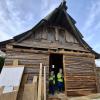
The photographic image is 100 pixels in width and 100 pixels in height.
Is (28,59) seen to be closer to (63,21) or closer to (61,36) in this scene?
(61,36)

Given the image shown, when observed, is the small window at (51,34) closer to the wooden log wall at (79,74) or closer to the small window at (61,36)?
the small window at (61,36)

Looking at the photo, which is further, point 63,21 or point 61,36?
point 63,21

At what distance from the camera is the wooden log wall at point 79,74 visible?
10.7 m

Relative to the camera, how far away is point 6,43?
383 inches

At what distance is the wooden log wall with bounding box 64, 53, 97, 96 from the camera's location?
1066 cm

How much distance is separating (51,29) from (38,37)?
1.43 m

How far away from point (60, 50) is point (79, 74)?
2.23m

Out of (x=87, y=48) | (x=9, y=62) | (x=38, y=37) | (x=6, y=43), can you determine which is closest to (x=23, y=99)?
(x=9, y=62)

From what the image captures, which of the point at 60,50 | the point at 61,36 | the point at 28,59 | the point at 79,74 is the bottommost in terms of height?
the point at 79,74

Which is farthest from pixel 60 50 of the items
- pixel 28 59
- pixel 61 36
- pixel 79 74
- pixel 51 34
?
pixel 28 59

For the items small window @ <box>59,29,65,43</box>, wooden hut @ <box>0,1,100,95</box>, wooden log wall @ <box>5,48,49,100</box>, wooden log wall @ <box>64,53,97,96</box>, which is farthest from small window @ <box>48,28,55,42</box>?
wooden log wall @ <box>64,53,97,96</box>

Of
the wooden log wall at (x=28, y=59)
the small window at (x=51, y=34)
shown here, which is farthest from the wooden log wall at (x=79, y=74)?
the wooden log wall at (x=28, y=59)

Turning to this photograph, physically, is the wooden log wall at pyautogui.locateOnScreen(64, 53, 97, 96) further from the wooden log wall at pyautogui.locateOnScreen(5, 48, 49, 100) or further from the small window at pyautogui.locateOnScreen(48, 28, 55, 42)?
the wooden log wall at pyautogui.locateOnScreen(5, 48, 49, 100)

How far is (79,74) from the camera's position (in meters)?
11.2
